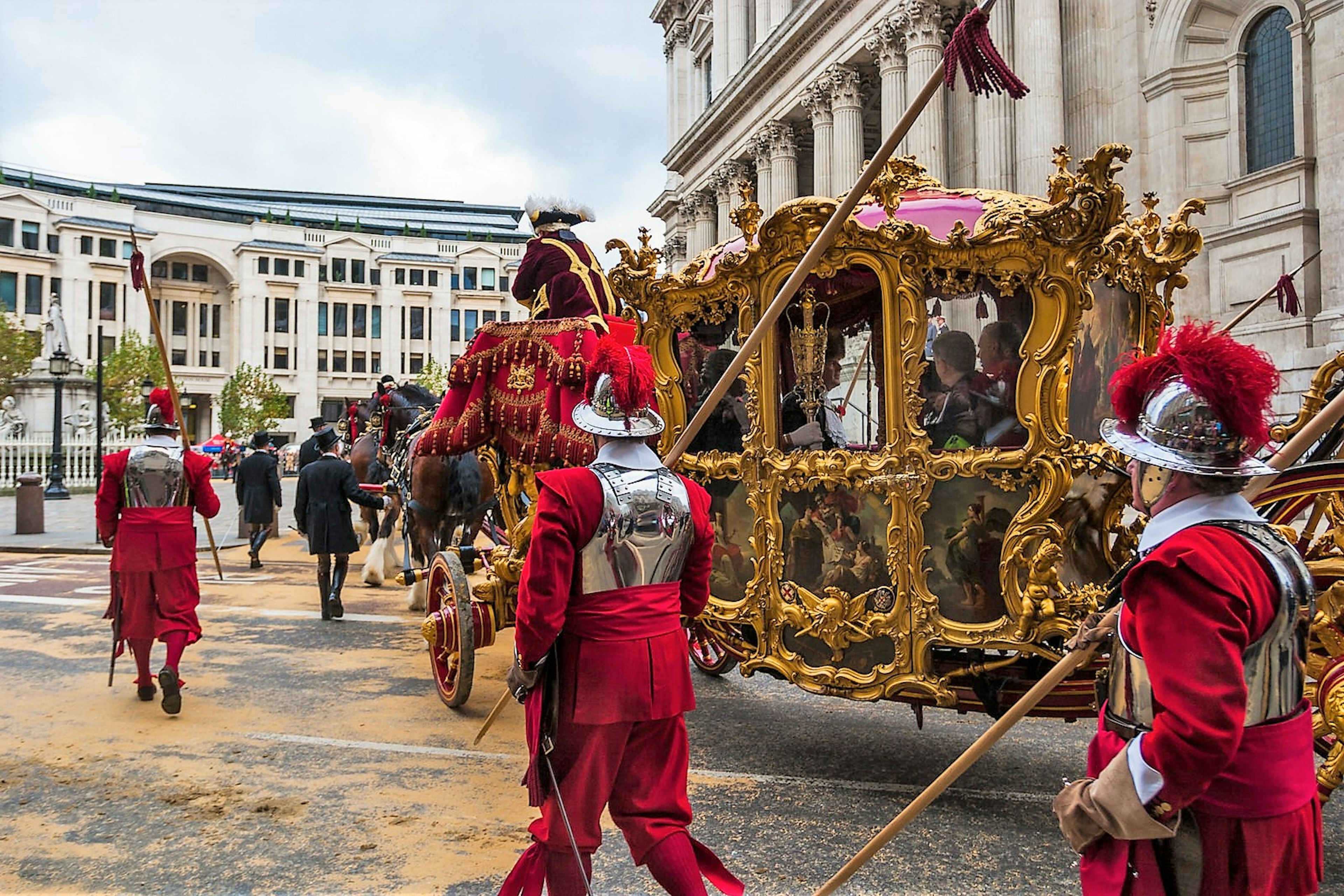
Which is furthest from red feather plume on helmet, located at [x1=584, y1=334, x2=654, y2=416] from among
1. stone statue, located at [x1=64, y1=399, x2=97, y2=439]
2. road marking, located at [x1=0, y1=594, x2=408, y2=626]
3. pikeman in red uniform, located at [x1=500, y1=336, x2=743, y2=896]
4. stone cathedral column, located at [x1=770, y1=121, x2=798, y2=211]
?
stone statue, located at [x1=64, y1=399, x2=97, y2=439]

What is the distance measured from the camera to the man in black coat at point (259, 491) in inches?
583

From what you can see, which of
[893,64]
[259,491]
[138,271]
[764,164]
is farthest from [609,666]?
[764,164]

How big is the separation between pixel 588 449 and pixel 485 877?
3.04 m

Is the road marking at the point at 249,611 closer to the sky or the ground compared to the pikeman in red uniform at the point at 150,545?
closer to the ground

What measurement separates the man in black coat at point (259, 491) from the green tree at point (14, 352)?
27506 millimetres

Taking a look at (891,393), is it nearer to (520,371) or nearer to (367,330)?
(520,371)

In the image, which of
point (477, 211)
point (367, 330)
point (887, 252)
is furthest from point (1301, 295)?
point (477, 211)

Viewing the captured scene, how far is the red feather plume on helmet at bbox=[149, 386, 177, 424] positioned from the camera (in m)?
7.21

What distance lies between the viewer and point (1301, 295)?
17.1m

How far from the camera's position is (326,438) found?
11.1 meters

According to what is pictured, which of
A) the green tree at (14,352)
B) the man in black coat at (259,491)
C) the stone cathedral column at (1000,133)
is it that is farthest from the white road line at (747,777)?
the green tree at (14,352)

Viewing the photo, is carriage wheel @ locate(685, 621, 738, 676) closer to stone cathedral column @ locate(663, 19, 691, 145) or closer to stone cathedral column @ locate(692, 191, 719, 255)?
stone cathedral column @ locate(692, 191, 719, 255)

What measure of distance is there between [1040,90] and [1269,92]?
4343 millimetres

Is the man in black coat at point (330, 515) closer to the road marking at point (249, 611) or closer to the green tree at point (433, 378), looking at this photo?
the road marking at point (249, 611)
